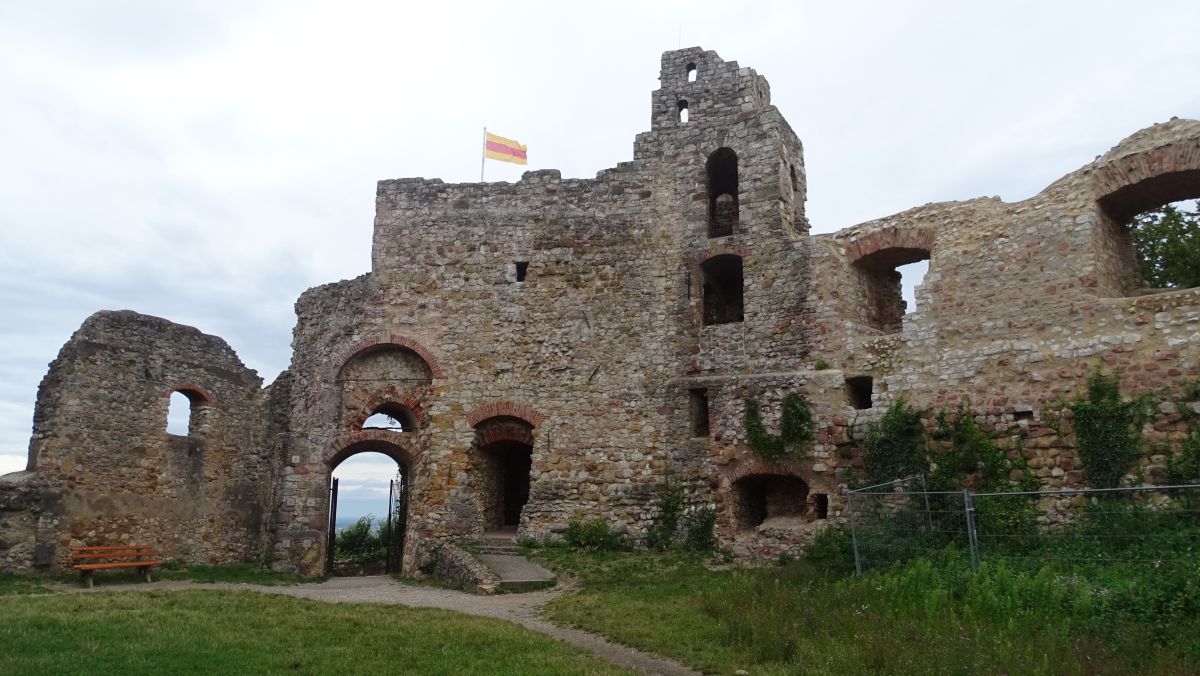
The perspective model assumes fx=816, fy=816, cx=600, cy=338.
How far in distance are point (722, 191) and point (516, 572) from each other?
9885 mm

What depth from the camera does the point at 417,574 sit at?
16.1 m

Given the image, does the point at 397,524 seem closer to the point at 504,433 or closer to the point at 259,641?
the point at 504,433

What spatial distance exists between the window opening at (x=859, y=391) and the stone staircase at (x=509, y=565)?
20.5ft

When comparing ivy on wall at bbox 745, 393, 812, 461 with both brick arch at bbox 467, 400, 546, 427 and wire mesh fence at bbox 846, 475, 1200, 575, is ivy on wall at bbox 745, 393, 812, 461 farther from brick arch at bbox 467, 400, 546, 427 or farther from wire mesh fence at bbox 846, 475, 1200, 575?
brick arch at bbox 467, 400, 546, 427

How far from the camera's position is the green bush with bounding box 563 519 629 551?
15594 mm

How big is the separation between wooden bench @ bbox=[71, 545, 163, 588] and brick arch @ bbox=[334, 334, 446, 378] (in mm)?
5088

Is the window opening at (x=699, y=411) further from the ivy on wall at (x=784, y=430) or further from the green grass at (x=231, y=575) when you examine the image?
the green grass at (x=231, y=575)

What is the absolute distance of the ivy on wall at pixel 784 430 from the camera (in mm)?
14617

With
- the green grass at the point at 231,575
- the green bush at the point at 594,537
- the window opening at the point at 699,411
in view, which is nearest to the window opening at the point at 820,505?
the window opening at the point at 699,411

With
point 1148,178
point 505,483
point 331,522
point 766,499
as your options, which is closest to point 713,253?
point 766,499

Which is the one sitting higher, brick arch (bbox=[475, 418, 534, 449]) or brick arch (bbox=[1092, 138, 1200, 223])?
brick arch (bbox=[1092, 138, 1200, 223])

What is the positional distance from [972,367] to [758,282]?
4.50 meters

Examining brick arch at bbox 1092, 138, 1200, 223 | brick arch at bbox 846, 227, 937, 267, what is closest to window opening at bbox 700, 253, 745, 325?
brick arch at bbox 846, 227, 937, 267

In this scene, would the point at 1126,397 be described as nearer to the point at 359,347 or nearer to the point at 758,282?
the point at 758,282
